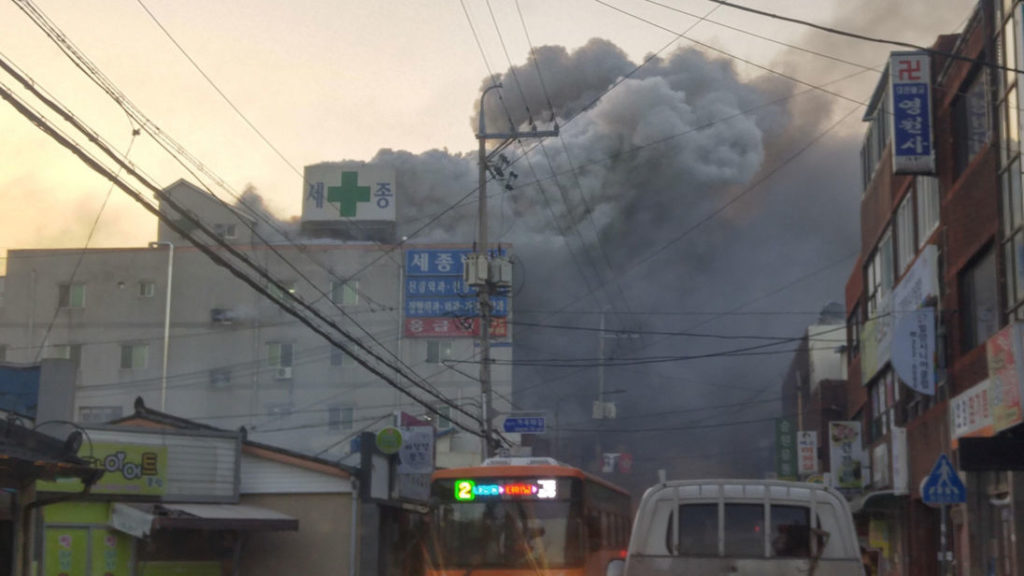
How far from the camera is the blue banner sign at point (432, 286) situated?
62.2 meters

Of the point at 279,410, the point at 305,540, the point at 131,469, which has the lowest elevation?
the point at 305,540

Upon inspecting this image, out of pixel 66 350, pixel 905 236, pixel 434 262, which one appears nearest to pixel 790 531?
pixel 905 236

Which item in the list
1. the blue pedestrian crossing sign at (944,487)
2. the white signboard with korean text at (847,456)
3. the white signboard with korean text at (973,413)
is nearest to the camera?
the blue pedestrian crossing sign at (944,487)

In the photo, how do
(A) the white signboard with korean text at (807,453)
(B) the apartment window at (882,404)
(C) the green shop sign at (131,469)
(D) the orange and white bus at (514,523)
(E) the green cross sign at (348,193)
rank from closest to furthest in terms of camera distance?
1. (D) the orange and white bus at (514,523)
2. (C) the green shop sign at (131,469)
3. (B) the apartment window at (882,404)
4. (A) the white signboard with korean text at (807,453)
5. (E) the green cross sign at (348,193)

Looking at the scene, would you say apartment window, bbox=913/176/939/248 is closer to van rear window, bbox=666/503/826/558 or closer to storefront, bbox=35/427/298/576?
storefront, bbox=35/427/298/576

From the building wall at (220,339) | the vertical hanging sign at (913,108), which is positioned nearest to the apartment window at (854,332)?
the vertical hanging sign at (913,108)

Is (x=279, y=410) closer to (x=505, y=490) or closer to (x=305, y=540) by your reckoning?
(x=305, y=540)

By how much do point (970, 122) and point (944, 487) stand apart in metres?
9.91

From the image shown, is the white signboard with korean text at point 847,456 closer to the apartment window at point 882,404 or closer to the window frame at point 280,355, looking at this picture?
the apartment window at point 882,404

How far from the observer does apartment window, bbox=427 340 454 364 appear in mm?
64188

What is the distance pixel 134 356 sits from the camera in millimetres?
64500

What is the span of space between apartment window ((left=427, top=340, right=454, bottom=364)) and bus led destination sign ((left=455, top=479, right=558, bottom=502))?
144 ft

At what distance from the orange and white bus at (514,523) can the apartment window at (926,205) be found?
1189 cm

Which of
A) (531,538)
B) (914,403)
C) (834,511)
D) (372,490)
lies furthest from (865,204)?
(834,511)
